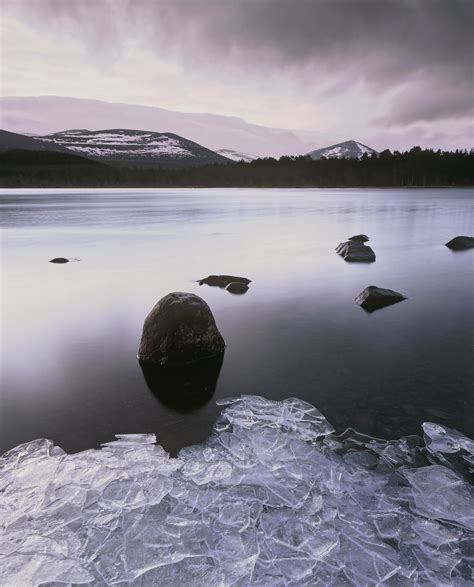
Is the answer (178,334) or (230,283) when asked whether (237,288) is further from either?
(178,334)

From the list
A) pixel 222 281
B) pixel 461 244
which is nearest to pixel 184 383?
pixel 222 281

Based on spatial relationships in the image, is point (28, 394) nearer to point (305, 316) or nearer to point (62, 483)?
point (62, 483)

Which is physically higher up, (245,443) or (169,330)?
(169,330)

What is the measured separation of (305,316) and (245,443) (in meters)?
5.61

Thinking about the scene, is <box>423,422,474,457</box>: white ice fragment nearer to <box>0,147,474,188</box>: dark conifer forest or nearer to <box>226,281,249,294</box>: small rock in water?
<box>226,281,249,294</box>: small rock in water

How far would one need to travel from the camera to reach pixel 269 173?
16800 centimetres

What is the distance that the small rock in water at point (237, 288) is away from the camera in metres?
12.1

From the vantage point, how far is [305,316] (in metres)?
9.76

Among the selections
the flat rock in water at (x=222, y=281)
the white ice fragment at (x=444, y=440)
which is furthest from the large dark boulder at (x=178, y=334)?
the flat rock in water at (x=222, y=281)

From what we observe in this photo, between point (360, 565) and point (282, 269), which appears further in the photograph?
point (282, 269)

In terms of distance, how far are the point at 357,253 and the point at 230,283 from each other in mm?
8389

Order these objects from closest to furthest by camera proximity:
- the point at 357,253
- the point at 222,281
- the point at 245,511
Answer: the point at 245,511
the point at 222,281
the point at 357,253

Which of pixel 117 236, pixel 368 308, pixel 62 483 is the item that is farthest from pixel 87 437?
pixel 117 236

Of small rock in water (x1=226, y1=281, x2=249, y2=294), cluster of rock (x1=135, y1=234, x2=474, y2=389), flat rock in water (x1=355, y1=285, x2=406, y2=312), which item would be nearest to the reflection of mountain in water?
cluster of rock (x1=135, y1=234, x2=474, y2=389)
